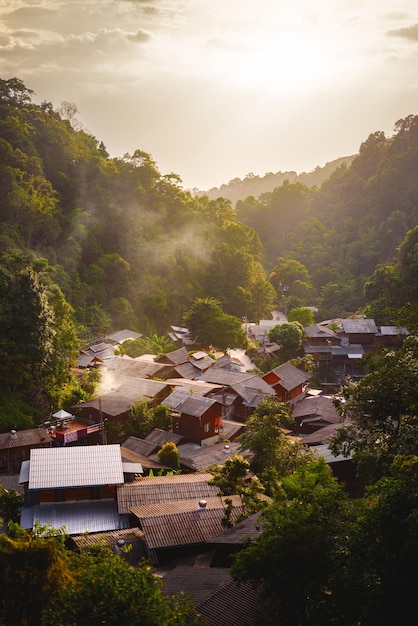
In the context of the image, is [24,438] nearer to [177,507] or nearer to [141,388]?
[141,388]

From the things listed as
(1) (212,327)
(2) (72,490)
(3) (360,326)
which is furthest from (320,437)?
(3) (360,326)

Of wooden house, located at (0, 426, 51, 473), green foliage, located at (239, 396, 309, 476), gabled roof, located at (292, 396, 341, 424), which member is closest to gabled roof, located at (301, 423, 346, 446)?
gabled roof, located at (292, 396, 341, 424)

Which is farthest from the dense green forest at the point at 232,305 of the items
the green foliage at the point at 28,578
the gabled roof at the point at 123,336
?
the gabled roof at the point at 123,336

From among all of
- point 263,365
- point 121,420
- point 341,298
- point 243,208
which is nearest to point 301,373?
point 263,365

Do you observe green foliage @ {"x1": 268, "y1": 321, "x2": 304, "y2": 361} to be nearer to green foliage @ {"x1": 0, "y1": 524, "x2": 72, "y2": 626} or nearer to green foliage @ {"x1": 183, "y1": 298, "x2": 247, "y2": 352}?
green foliage @ {"x1": 183, "y1": 298, "x2": 247, "y2": 352}

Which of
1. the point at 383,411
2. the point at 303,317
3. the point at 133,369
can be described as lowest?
the point at 133,369

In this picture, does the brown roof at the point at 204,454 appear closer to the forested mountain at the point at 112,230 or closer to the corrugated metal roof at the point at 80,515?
the corrugated metal roof at the point at 80,515
